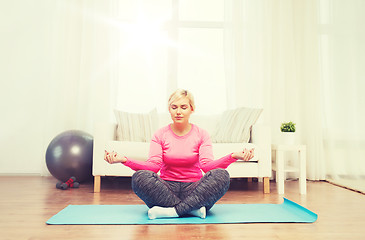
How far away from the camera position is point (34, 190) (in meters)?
2.57

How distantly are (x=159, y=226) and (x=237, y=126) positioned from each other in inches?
63.4

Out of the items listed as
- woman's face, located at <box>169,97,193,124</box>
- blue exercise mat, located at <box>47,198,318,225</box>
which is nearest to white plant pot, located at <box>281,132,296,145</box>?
blue exercise mat, located at <box>47,198,318,225</box>

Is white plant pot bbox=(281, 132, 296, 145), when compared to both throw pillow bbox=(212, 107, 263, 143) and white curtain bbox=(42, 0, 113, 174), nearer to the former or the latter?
throw pillow bbox=(212, 107, 263, 143)

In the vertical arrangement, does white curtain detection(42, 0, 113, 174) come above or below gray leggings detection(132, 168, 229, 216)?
above

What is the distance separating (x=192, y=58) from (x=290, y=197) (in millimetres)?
2070

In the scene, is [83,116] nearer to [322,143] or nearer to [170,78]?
[170,78]

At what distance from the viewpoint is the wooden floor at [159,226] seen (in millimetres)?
1384

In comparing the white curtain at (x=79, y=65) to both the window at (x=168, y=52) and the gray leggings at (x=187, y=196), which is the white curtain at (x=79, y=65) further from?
the gray leggings at (x=187, y=196)

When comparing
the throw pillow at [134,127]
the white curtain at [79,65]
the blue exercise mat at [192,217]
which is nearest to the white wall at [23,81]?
the white curtain at [79,65]

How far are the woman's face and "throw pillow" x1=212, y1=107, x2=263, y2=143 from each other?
4.17ft

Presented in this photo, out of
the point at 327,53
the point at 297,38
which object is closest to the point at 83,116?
the point at 297,38

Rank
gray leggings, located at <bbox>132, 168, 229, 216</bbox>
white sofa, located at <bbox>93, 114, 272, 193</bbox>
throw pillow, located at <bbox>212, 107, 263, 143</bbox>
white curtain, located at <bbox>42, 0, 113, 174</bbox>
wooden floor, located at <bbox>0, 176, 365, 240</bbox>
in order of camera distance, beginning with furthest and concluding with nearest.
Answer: white curtain, located at <bbox>42, 0, 113, 174</bbox> < throw pillow, located at <bbox>212, 107, 263, 143</bbox> < white sofa, located at <bbox>93, 114, 272, 193</bbox> < gray leggings, located at <bbox>132, 168, 229, 216</bbox> < wooden floor, located at <bbox>0, 176, 365, 240</bbox>

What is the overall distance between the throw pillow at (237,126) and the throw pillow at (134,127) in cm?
66

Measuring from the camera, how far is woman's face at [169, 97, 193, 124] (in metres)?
1.68
